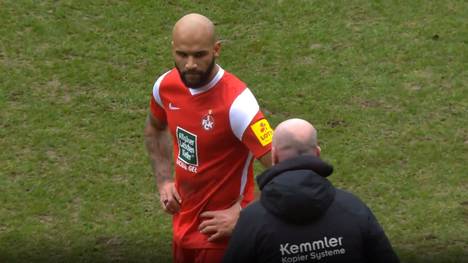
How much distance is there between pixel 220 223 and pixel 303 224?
1440 mm

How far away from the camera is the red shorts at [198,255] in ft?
22.5

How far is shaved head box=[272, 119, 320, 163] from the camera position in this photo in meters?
5.48

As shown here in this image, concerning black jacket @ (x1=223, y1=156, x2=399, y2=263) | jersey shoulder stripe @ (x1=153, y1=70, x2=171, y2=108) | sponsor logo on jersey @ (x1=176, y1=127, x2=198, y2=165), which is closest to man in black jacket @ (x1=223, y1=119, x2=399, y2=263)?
black jacket @ (x1=223, y1=156, x2=399, y2=263)

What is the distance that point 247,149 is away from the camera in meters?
6.78

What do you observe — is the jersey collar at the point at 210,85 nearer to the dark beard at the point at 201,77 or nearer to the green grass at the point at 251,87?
the dark beard at the point at 201,77

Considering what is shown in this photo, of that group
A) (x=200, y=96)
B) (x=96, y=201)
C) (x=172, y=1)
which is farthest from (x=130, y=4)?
(x=200, y=96)

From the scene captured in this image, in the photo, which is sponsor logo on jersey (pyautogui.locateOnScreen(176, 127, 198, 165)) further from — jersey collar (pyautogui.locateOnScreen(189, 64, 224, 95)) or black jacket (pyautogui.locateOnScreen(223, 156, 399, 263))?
black jacket (pyautogui.locateOnScreen(223, 156, 399, 263))

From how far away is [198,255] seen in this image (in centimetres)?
695

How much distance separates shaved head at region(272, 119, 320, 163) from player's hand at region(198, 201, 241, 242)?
1.33 m

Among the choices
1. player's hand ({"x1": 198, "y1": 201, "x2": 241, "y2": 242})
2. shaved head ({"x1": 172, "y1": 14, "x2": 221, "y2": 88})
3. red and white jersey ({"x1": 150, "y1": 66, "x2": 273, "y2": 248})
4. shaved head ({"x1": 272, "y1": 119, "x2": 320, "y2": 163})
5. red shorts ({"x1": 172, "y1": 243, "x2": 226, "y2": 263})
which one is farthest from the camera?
red shorts ({"x1": 172, "y1": 243, "x2": 226, "y2": 263})

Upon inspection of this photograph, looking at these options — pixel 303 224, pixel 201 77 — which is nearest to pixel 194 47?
pixel 201 77

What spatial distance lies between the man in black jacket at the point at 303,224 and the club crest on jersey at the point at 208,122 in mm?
1253

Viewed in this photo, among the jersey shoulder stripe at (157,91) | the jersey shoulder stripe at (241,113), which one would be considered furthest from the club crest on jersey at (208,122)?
the jersey shoulder stripe at (157,91)

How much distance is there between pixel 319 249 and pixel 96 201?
472cm
